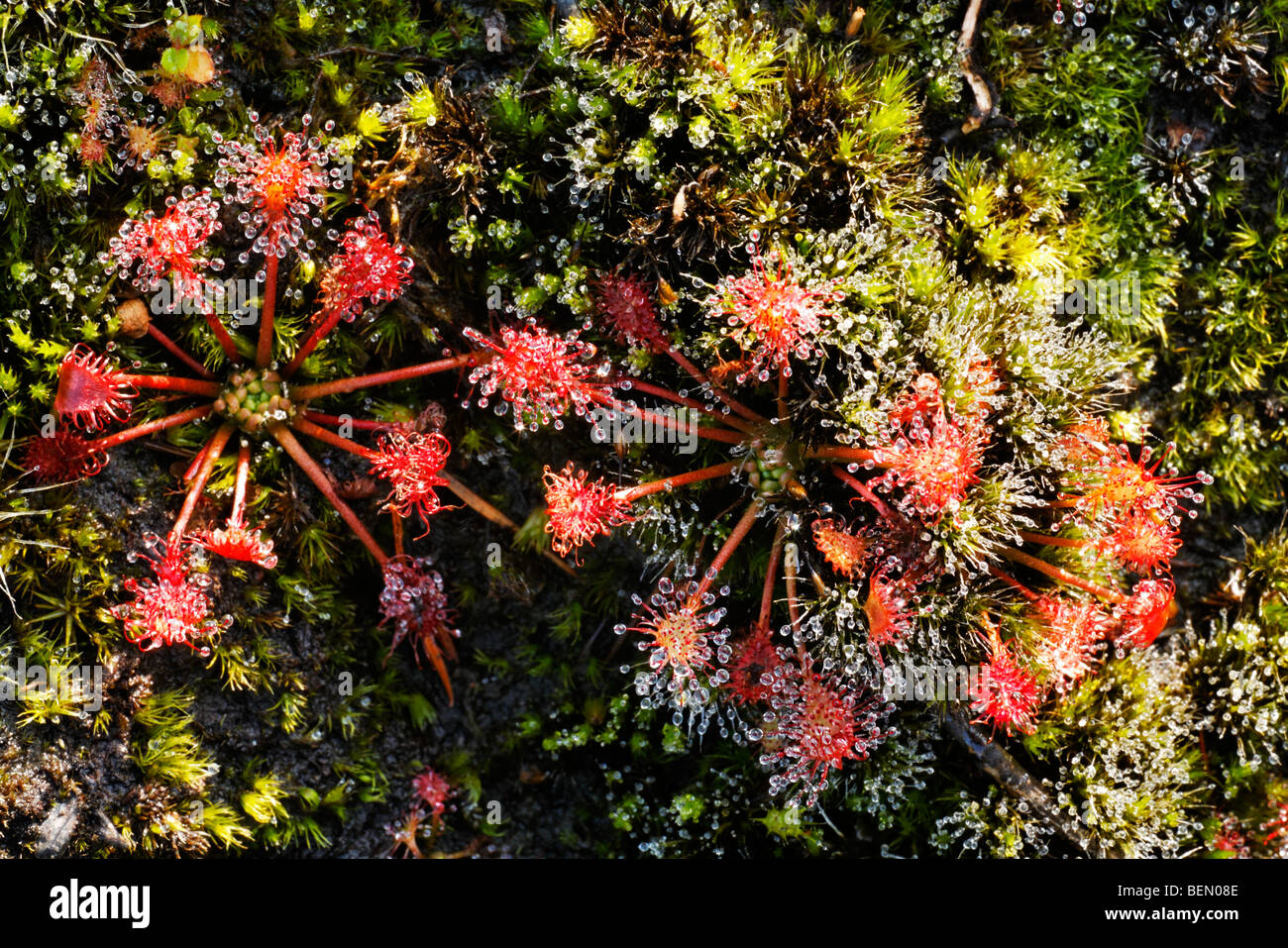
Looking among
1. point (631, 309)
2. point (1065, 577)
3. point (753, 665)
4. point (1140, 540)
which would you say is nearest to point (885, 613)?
point (753, 665)

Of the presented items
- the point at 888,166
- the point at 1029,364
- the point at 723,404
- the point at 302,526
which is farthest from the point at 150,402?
the point at 1029,364

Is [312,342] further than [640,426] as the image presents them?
No

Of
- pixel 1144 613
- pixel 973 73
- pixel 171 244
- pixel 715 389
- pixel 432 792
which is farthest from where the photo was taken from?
pixel 432 792

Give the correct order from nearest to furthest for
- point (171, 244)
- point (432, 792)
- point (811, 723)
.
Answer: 1. point (171, 244)
2. point (811, 723)
3. point (432, 792)

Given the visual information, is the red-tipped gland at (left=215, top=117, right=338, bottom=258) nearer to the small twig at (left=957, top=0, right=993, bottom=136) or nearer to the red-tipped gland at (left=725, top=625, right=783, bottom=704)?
the red-tipped gland at (left=725, top=625, right=783, bottom=704)

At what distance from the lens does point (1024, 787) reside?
421 centimetres

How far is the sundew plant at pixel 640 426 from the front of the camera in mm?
3900

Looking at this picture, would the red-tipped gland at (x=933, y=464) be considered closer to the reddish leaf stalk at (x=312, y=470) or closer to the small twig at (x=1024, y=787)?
the small twig at (x=1024, y=787)

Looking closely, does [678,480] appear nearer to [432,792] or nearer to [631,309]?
[631,309]

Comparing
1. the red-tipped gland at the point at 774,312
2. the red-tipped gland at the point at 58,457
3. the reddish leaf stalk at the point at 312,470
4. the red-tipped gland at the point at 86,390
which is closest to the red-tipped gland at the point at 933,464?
the red-tipped gland at the point at 774,312

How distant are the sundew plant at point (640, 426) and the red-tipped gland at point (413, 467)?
0.02m

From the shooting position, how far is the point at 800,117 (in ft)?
13.3

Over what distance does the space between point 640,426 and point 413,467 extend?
3.23ft

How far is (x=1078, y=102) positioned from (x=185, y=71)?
13.0ft
